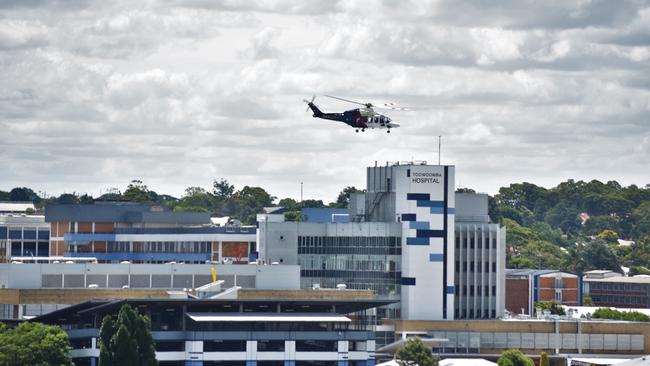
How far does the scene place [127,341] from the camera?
6580 inches

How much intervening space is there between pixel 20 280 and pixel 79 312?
13.3 metres

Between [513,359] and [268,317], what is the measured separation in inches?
1178

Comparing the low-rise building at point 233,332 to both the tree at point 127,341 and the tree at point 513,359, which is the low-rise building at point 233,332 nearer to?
the tree at point 127,341

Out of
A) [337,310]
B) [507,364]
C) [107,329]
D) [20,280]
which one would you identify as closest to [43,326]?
[107,329]

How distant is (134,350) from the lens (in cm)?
16712

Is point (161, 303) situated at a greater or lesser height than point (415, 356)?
greater

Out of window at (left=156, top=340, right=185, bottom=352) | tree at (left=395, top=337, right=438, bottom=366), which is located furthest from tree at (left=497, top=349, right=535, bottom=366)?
window at (left=156, top=340, right=185, bottom=352)

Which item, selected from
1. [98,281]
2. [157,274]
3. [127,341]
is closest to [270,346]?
[127,341]

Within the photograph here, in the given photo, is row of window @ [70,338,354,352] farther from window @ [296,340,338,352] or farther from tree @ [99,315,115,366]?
tree @ [99,315,115,366]

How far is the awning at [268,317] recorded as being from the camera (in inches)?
7062

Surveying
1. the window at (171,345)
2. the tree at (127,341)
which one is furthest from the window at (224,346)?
the tree at (127,341)

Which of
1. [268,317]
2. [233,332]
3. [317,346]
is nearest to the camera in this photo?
[233,332]

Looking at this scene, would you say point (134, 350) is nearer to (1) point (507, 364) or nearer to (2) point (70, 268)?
(2) point (70, 268)

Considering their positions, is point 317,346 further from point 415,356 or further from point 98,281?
point 98,281
